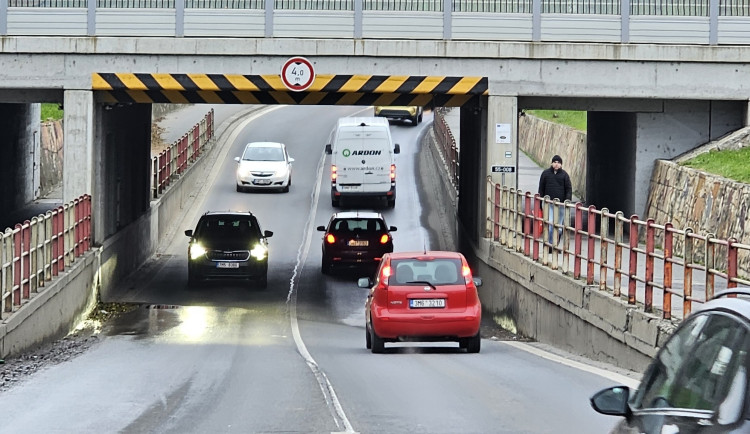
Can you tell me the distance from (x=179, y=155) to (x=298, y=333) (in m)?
24.9

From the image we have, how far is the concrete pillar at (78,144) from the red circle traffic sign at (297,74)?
408 centimetres

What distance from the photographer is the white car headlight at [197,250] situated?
102 feet

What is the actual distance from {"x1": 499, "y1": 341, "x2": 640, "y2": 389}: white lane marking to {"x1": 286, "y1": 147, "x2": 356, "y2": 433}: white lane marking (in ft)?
10.3

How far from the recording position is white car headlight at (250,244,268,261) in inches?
1232

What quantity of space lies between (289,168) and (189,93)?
19737mm

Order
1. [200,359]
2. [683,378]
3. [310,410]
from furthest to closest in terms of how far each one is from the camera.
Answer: [200,359] → [310,410] → [683,378]

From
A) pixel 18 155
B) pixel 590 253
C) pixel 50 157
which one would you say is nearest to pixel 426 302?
pixel 590 253

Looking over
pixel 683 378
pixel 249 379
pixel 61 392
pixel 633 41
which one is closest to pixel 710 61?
pixel 633 41

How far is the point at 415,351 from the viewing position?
20328mm

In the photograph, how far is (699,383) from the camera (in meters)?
5.32

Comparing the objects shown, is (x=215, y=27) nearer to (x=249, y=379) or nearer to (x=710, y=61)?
(x=710, y=61)

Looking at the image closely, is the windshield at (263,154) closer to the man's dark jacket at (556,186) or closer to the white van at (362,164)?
the white van at (362,164)

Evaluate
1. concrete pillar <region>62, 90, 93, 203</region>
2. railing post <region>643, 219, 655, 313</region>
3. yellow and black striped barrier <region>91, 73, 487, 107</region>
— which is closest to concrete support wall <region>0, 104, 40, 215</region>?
Answer: concrete pillar <region>62, 90, 93, 203</region>

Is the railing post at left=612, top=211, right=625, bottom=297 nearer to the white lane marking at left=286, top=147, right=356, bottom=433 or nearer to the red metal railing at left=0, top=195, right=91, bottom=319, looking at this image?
the white lane marking at left=286, top=147, right=356, bottom=433
